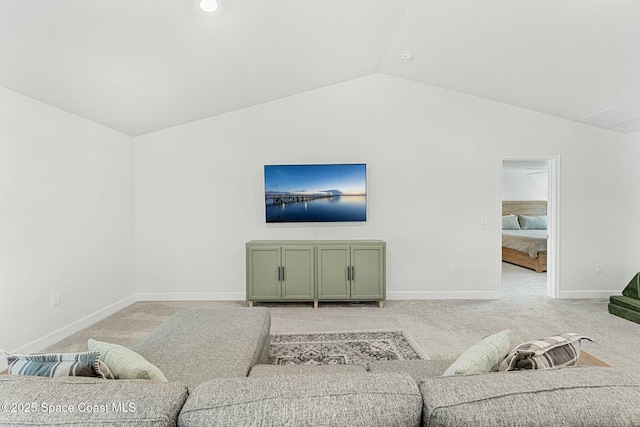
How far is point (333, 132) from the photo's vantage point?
14.8 ft

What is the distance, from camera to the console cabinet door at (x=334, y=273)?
13.5 ft

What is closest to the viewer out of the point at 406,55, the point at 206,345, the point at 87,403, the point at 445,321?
the point at 87,403

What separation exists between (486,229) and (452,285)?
0.89m

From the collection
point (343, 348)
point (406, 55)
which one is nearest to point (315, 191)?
point (406, 55)

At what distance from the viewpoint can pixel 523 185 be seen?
29.1ft

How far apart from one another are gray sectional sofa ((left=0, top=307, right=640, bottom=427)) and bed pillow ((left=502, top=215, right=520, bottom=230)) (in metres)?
8.04

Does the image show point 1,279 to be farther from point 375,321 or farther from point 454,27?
point 454,27

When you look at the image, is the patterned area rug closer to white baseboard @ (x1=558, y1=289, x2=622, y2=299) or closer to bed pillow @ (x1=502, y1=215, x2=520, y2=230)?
white baseboard @ (x1=558, y1=289, x2=622, y2=299)

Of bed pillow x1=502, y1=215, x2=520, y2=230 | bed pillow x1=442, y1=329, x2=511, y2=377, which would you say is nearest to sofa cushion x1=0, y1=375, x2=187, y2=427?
bed pillow x1=442, y1=329, x2=511, y2=377

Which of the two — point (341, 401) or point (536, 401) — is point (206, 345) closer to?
point (341, 401)

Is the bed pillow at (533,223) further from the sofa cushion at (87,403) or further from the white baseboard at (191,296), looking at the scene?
the sofa cushion at (87,403)

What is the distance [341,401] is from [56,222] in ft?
11.3

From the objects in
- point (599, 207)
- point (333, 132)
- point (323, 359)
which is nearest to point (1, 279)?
point (323, 359)

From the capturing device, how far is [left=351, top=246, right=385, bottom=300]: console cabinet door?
412 centimetres
